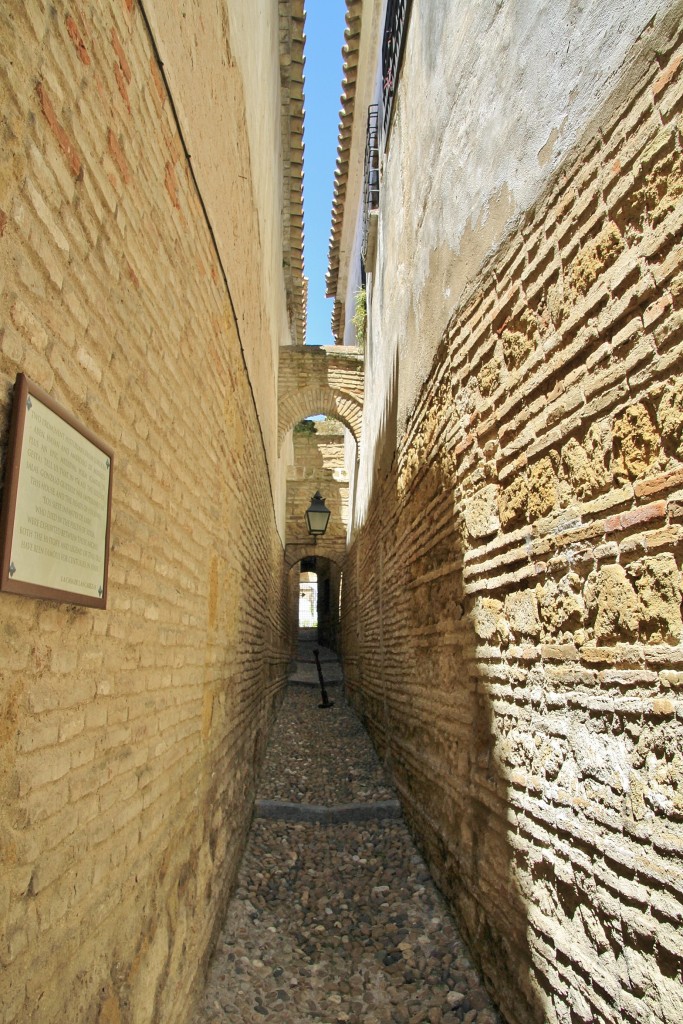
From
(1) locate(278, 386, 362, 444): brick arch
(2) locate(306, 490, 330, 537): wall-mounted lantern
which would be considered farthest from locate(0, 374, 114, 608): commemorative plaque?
(2) locate(306, 490, 330, 537): wall-mounted lantern

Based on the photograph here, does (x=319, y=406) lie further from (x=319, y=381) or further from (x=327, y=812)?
(x=327, y=812)

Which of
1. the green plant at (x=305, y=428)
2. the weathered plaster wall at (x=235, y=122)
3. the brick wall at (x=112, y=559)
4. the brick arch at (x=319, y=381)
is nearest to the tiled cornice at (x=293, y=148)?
the weathered plaster wall at (x=235, y=122)

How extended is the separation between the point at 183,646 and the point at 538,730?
1.41 meters

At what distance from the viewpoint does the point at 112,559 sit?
1.78 meters

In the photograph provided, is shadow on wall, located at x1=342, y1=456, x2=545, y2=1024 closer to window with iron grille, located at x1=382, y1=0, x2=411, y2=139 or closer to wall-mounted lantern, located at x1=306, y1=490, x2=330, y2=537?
window with iron grille, located at x1=382, y1=0, x2=411, y2=139

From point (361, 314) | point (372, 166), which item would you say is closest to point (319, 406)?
point (361, 314)

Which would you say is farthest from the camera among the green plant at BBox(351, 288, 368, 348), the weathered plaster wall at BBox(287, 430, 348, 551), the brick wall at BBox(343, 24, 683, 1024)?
the weathered plaster wall at BBox(287, 430, 348, 551)

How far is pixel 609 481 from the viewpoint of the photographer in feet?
6.28

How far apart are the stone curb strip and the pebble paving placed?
0.02 meters

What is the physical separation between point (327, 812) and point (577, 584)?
406cm

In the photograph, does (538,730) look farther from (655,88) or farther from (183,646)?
(655,88)

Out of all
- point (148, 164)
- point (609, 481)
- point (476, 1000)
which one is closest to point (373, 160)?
point (148, 164)

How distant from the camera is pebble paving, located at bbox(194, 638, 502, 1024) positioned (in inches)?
118

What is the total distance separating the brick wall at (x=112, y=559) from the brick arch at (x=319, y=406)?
7.73m
